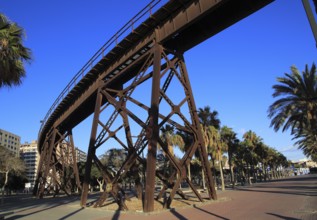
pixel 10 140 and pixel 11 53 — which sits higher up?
pixel 10 140

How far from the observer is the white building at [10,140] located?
135125mm

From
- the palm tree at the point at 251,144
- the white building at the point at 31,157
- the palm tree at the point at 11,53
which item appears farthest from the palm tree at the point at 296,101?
the white building at the point at 31,157

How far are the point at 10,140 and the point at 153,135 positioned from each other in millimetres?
144450

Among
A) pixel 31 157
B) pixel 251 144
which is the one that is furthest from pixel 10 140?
pixel 251 144

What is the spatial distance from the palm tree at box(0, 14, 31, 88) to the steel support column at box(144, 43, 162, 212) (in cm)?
573

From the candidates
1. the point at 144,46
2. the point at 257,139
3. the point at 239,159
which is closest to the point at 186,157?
the point at 144,46

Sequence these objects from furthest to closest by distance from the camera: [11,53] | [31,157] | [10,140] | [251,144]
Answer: [31,157], [10,140], [251,144], [11,53]

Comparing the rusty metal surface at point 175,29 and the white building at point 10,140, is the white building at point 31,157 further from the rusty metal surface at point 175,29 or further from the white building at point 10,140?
the rusty metal surface at point 175,29

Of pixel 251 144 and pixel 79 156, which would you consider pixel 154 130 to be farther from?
pixel 79 156

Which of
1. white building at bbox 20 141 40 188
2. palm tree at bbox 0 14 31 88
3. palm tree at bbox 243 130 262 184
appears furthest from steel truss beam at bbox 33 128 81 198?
white building at bbox 20 141 40 188

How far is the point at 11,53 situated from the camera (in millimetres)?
12016

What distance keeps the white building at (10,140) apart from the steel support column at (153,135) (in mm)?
131779

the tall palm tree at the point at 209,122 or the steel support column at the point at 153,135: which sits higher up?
the tall palm tree at the point at 209,122

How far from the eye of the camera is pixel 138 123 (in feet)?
54.2
